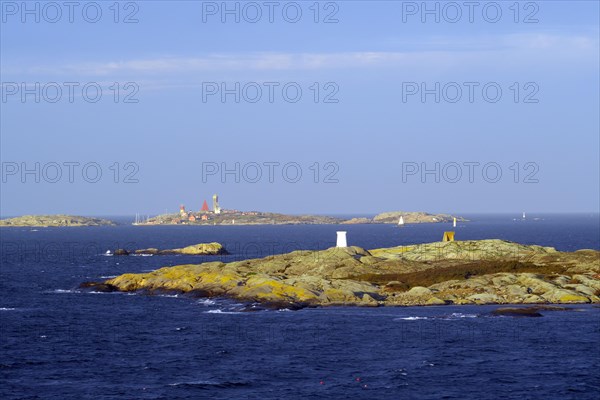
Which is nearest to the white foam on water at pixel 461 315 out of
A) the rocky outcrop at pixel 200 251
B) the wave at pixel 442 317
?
the wave at pixel 442 317

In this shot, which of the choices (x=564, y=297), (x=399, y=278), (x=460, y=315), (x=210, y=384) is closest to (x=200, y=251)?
(x=399, y=278)

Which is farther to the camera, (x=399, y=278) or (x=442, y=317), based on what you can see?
(x=399, y=278)

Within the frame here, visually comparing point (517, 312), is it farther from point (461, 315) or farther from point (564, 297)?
point (564, 297)

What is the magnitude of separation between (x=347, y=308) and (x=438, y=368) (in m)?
27.2

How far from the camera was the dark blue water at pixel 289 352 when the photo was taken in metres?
51.3

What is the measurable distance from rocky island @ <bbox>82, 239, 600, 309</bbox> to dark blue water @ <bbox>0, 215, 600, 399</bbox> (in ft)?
14.3

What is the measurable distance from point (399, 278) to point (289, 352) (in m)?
38.0

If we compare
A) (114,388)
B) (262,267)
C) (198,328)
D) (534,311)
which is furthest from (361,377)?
(262,267)

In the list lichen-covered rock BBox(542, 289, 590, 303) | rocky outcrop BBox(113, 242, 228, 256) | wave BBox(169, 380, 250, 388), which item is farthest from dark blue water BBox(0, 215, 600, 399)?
rocky outcrop BBox(113, 242, 228, 256)

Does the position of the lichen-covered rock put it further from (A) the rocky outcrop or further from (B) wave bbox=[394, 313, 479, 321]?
(A) the rocky outcrop

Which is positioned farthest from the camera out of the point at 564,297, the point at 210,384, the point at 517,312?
the point at 564,297

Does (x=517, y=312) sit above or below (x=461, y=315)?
above

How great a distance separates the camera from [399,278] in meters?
98.3

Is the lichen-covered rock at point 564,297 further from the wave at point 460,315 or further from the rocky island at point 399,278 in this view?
the wave at point 460,315
